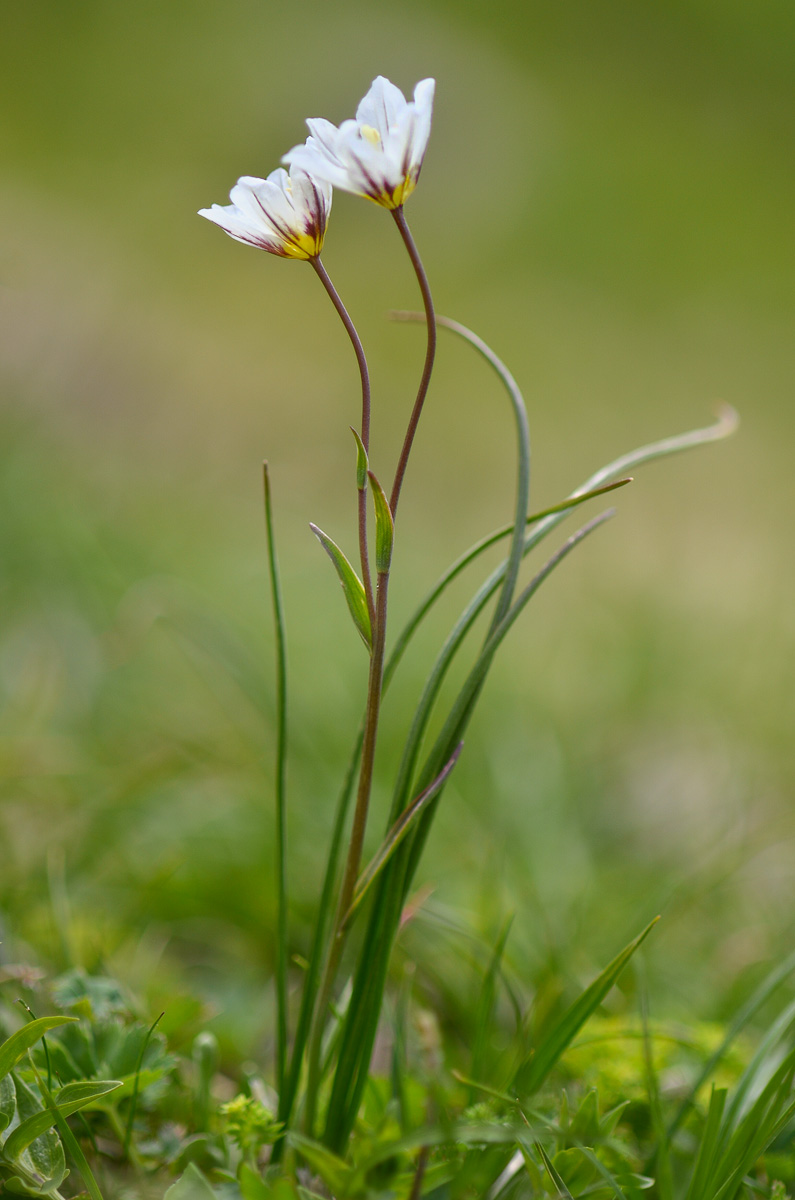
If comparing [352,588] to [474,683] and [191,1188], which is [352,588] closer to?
[474,683]

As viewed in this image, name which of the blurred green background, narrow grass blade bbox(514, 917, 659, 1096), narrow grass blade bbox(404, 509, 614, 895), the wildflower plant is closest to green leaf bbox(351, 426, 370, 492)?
the wildflower plant

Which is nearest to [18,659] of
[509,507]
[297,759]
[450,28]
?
[297,759]

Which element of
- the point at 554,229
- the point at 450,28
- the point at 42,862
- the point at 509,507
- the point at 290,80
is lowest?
the point at 42,862

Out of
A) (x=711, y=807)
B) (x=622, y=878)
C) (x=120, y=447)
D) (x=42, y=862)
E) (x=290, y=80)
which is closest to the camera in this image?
(x=42, y=862)

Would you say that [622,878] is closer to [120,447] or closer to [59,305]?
[120,447]

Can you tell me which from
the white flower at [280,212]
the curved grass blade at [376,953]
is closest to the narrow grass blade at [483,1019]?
the curved grass blade at [376,953]

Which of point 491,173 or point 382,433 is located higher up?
point 491,173

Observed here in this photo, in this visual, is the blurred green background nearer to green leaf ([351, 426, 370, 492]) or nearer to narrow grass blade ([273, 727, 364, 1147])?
narrow grass blade ([273, 727, 364, 1147])
